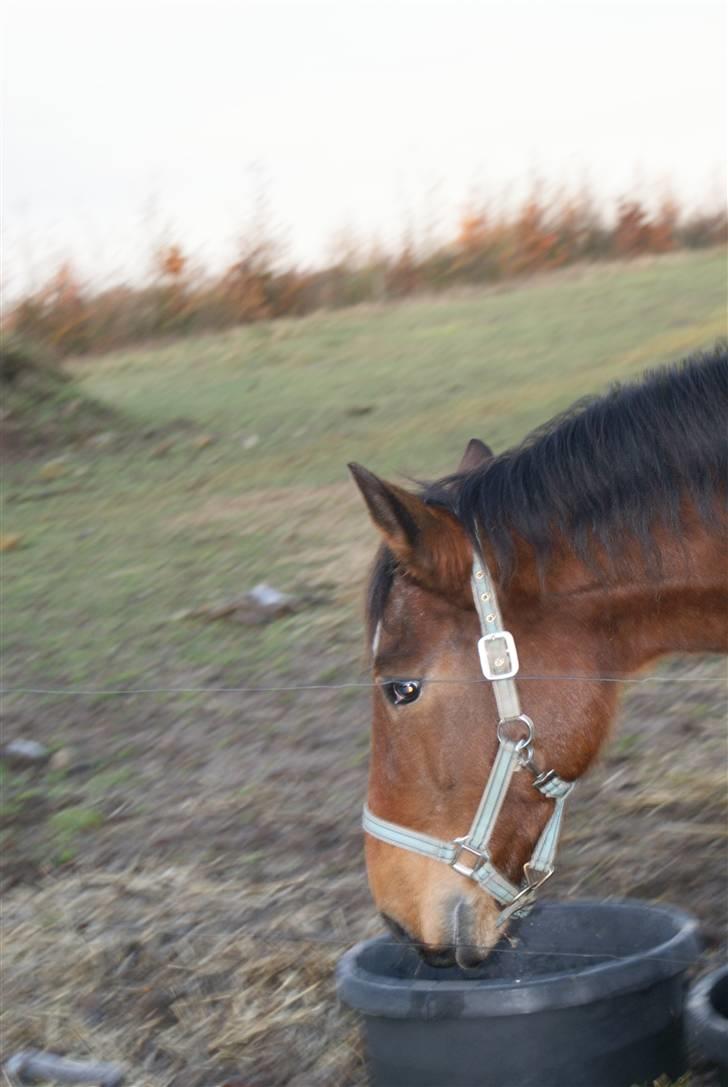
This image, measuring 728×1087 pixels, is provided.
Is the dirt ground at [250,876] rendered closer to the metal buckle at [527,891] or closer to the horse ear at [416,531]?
the metal buckle at [527,891]

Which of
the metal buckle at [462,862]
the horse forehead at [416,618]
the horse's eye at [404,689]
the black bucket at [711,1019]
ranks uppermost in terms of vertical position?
the horse forehead at [416,618]

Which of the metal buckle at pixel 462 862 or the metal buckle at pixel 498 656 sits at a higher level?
the metal buckle at pixel 498 656

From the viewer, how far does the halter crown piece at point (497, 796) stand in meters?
2.80

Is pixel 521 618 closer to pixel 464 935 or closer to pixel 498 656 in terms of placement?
pixel 498 656

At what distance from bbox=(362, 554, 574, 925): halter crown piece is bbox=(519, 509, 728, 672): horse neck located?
14 centimetres

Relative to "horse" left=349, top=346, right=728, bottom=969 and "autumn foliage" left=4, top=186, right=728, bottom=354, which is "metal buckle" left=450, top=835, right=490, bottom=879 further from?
"autumn foliage" left=4, top=186, right=728, bottom=354

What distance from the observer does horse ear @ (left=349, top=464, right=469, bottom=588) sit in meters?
2.58

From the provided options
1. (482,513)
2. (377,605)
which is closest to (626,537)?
(482,513)

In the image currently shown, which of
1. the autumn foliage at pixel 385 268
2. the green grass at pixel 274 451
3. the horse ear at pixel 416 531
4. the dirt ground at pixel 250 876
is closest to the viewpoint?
the horse ear at pixel 416 531

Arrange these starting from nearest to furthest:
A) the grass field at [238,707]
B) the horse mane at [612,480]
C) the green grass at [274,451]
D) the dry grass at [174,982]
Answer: the horse mane at [612,480] → the dry grass at [174,982] → the grass field at [238,707] → the green grass at [274,451]

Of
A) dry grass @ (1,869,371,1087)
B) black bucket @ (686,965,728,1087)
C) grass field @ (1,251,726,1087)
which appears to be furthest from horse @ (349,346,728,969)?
dry grass @ (1,869,371,1087)

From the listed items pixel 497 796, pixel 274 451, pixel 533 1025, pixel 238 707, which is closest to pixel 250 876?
pixel 238 707

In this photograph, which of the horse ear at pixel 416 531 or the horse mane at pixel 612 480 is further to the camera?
the horse mane at pixel 612 480

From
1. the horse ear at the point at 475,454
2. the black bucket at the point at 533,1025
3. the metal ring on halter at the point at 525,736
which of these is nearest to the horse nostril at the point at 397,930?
the black bucket at the point at 533,1025
